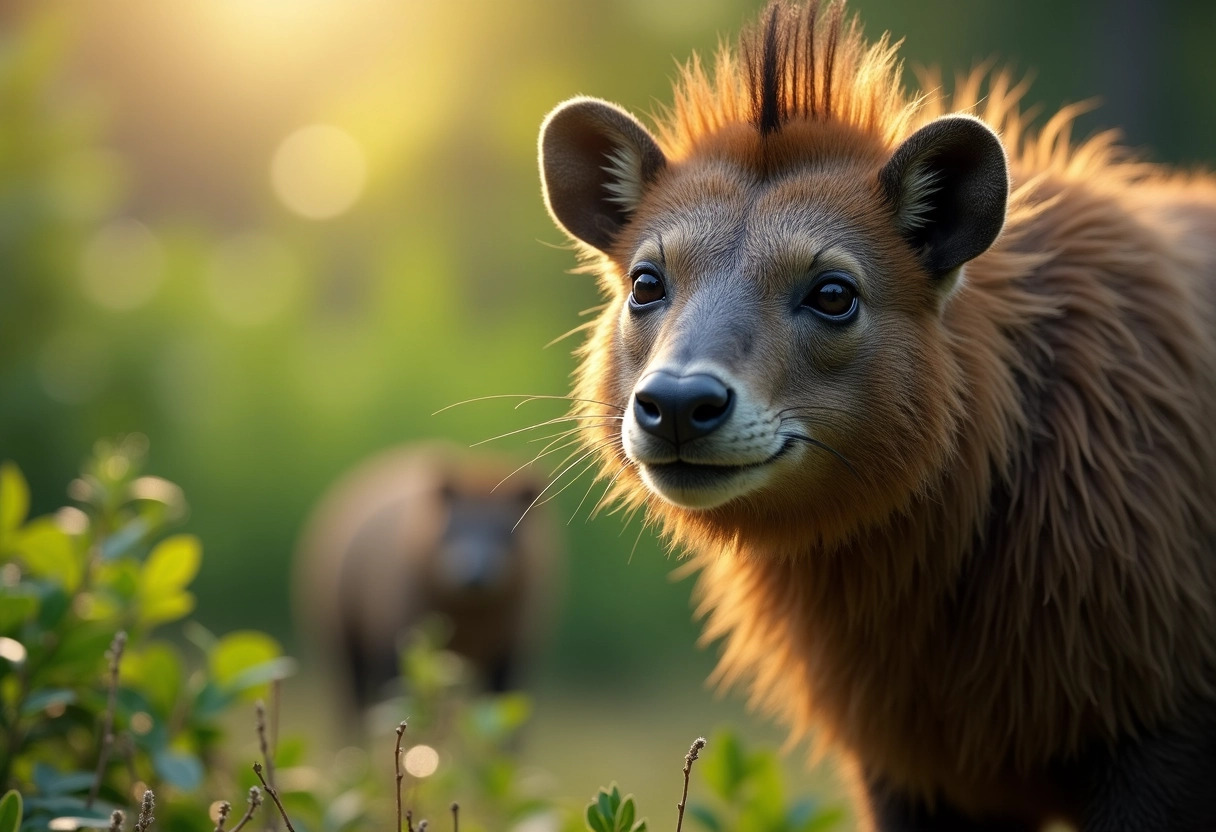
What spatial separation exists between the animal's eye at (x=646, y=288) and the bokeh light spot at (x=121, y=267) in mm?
6938

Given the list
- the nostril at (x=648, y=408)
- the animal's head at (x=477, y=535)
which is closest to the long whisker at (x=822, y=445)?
the nostril at (x=648, y=408)

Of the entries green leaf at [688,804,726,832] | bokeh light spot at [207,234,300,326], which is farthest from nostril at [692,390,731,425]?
bokeh light spot at [207,234,300,326]

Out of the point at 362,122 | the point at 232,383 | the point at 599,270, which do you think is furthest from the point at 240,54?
the point at 599,270

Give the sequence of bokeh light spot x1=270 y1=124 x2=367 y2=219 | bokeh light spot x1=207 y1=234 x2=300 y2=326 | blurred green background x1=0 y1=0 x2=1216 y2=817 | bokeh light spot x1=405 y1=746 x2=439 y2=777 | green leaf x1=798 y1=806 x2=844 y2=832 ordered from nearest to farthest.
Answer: green leaf x1=798 y1=806 x2=844 y2=832 → bokeh light spot x1=405 y1=746 x2=439 y2=777 → blurred green background x1=0 y1=0 x2=1216 y2=817 → bokeh light spot x1=207 y1=234 x2=300 y2=326 → bokeh light spot x1=270 y1=124 x2=367 y2=219

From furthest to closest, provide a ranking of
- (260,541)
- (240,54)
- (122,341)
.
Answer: (240,54) → (260,541) → (122,341)

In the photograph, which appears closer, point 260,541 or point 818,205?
point 818,205

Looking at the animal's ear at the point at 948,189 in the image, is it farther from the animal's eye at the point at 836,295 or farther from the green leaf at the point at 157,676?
the green leaf at the point at 157,676

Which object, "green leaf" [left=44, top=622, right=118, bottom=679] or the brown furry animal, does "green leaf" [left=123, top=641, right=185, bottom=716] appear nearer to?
"green leaf" [left=44, top=622, right=118, bottom=679]

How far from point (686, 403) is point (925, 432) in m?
0.54

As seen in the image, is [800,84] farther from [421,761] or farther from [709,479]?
[421,761]

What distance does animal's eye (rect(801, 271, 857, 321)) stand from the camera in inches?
100

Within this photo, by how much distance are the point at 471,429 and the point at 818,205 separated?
29.8ft

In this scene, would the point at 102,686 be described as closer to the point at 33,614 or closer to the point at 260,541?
the point at 33,614

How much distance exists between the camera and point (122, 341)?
903 cm
